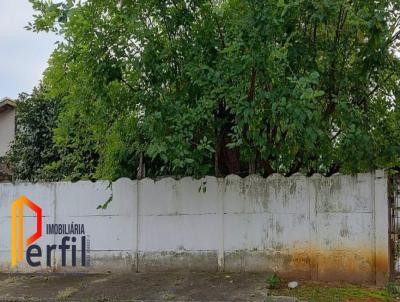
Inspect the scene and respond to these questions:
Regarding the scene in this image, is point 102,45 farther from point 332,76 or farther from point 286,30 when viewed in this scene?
point 332,76

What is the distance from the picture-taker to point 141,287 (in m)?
7.30

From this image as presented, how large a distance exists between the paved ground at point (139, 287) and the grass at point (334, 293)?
1.02 ft

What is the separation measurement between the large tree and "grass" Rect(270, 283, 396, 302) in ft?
5.79

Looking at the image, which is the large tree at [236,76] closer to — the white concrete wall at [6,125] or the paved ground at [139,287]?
the paved ground at [139,287]

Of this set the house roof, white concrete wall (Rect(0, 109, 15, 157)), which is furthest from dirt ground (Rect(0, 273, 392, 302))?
white concrete wall (Rect(0, 109, 15, 157))

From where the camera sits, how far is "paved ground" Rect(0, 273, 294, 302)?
6809 mm

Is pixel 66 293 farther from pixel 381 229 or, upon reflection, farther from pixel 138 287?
pixel 381 229

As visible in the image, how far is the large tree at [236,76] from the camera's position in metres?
6.54

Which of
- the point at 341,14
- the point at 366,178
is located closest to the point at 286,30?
the point at 341,14

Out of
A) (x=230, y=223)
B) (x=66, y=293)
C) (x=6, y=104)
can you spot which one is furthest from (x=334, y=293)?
(x=6, y=104)

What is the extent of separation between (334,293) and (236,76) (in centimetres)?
324

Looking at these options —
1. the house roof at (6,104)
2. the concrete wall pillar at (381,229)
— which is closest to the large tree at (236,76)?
the concrete wall pillar at (381,229)

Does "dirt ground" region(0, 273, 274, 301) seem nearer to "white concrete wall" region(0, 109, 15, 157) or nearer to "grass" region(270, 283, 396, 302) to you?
"grass" region(270, 283, 396, 302)

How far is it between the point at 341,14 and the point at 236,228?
351cm
